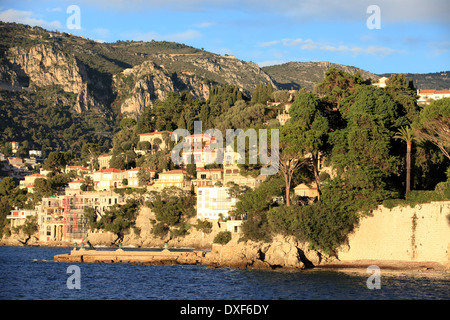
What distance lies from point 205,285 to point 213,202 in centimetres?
3104

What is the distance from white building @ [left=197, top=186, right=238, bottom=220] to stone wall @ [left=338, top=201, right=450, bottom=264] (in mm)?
22390

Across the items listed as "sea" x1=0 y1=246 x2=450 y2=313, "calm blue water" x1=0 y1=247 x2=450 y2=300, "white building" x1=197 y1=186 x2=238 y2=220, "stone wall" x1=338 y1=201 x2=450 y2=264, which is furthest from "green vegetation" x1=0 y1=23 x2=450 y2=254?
"calm blue water" x1=0 y1=247 x2=450 y2=300

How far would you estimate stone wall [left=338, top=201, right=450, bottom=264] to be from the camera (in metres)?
45.6

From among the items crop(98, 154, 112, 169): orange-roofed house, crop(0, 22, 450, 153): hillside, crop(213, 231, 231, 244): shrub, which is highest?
crop(0, 22, 450, 153): hillside

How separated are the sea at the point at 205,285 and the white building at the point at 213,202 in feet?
64.5

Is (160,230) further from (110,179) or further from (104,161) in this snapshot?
(104,161)

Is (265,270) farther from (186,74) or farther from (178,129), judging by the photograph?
(186,74)

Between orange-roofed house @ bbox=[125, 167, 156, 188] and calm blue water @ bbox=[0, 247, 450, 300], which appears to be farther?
orange-roofed house @ bbox=[125, 167, 156, 188]

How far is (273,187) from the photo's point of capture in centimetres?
5794

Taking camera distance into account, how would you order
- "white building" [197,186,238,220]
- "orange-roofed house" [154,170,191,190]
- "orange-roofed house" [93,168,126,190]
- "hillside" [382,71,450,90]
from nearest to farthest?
"white building" [197,186,238,220]
"orange-roofed house" [154,170,191,190]
"orange-roofed house" [93,168,126,190]
"hillside" [382,71,450,90]

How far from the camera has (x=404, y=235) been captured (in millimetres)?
47562

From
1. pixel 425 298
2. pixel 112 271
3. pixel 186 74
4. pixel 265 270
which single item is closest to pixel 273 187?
pixel 265 270

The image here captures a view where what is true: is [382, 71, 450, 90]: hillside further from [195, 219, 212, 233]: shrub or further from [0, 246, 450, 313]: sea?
[0, 246, 450, 313]: sea

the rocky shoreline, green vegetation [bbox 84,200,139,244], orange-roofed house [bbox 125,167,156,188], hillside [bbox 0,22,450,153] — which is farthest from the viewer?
hillside [bbox 0,22,450,153]
